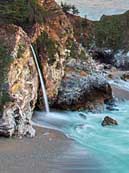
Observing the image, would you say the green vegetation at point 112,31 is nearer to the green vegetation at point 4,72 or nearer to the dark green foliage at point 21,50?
the dark green foliage at point 21,50

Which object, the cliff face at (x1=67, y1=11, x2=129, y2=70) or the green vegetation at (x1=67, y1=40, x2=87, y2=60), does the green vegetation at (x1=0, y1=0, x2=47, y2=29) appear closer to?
the green vegetation at (x1=67, y1=40, x2=87, y2=60)

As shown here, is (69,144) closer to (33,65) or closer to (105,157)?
(105,157)

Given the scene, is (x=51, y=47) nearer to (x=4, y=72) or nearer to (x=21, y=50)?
(x=21, y=50)

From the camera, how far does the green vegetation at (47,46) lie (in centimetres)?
1631

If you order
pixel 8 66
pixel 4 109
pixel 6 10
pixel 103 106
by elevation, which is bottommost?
pixel 103 106

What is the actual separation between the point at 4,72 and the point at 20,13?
3556 mm

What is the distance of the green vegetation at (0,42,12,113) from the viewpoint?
482 inches

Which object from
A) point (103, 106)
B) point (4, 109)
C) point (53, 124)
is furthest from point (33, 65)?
point (103, 106)

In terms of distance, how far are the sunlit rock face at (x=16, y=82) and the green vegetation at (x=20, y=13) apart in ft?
2.99

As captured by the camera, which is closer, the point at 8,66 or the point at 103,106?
the point at 8,66

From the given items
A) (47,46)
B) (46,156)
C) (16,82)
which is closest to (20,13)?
(47,46)

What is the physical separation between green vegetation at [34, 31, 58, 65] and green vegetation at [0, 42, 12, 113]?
3.07 m

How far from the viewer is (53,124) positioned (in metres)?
14.4

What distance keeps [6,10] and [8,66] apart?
3.35 m
